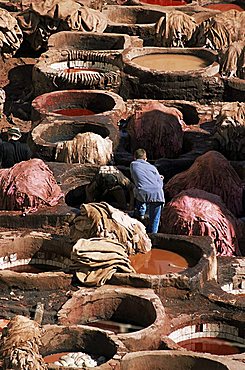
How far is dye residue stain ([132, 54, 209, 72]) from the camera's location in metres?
30.4

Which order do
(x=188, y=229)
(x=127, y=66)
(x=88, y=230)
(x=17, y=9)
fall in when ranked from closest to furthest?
(x=88, y=230), (x=188, y=229), (x=127, y=66), (x=17, y=9)

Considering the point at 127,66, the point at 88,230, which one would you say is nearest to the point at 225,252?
the point at 88,230

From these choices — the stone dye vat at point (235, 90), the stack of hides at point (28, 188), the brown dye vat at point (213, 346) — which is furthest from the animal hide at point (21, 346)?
the stone dye vat at point (235, 90)

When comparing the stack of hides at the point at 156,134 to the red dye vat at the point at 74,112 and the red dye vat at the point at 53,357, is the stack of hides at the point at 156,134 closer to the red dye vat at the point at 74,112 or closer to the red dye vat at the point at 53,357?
the red dye vat at the point at 74,112

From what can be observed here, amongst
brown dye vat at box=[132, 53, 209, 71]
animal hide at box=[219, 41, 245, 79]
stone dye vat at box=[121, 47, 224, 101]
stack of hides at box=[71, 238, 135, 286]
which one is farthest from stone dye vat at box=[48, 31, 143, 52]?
stack of hides at box=[71, 238, 135, 286]

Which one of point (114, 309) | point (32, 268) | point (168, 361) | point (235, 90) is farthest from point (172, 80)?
point (168, 361)

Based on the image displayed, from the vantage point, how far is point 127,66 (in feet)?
99.5

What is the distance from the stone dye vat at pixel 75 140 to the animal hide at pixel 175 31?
622cm

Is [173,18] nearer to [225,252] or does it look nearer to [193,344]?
[225,252]

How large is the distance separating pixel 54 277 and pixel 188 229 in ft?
11.2

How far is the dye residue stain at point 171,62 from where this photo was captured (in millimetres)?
30438

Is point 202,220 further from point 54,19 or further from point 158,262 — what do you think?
point 54,19

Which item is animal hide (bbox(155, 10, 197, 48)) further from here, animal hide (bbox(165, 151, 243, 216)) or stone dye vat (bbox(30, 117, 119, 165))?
animal hide (bbox(165, 151, 243, 216))

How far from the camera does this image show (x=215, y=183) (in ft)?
79.9
